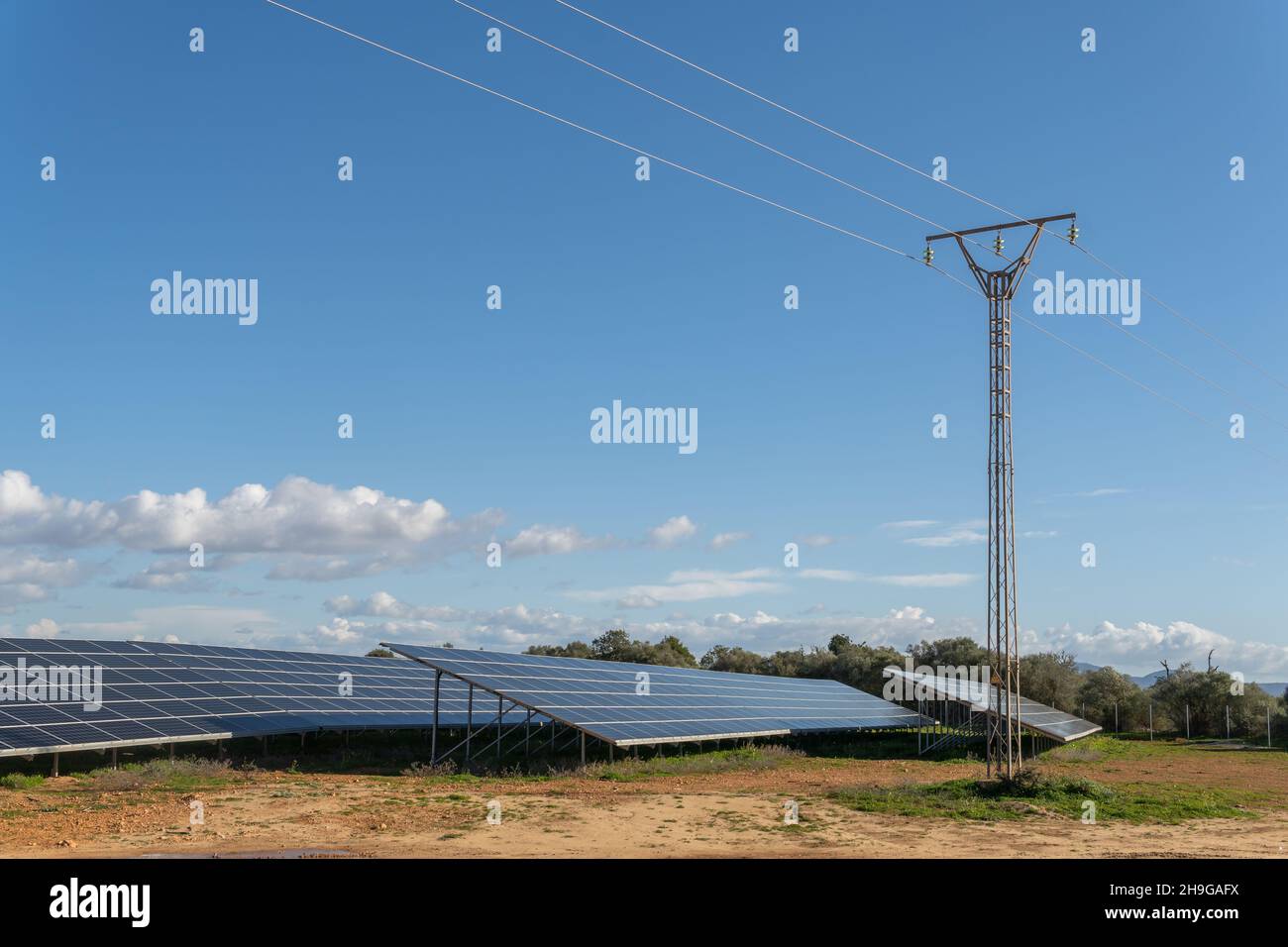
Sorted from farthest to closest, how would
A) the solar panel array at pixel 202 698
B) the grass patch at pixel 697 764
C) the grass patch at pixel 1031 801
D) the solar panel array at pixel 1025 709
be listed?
the solar panel array at pixel 1025 709 < the grass patch at pixel 697 764 < the solar panel array at pixel 202 698 < the grass patch at pixel 1031 801

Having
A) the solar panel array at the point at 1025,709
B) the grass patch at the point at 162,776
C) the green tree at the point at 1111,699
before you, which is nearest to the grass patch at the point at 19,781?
the grass patch at the point at 162,776

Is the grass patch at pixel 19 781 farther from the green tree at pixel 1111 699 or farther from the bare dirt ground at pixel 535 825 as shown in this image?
the green tree at pixel 1111 699

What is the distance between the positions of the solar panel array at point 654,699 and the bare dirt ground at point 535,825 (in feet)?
12.6

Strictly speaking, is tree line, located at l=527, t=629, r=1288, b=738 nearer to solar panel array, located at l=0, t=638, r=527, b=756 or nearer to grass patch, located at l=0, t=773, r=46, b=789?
solar panel array, located at l=0, t=638, r=527, b=756

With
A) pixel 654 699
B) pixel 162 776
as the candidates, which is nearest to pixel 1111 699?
pixel 654 699

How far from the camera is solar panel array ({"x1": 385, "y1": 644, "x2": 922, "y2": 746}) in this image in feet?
119

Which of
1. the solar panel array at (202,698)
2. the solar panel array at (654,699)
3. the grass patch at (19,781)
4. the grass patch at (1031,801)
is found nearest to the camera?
the grass patch at (1031,801)

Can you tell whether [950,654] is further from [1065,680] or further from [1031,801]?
[1031,801]

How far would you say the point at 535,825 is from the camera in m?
23.9

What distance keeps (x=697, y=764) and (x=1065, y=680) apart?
5709 centimetres

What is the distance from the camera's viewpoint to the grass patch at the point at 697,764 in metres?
34.8
